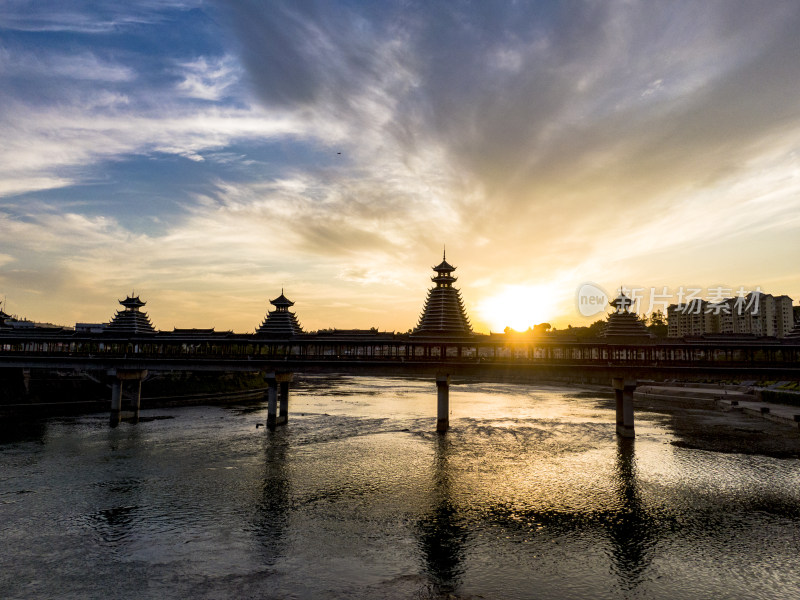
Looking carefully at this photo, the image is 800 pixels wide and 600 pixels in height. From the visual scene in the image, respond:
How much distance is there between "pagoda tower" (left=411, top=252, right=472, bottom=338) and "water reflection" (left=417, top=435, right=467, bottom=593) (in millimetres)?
31871

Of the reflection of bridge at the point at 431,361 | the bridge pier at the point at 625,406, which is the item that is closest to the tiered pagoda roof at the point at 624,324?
the reflection of bridge at the point at 431,361

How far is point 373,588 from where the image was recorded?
2288cm

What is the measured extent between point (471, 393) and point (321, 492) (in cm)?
9222

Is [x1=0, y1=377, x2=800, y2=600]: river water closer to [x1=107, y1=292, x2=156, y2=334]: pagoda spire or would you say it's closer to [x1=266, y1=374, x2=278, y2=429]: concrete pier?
[x1=266, y1=374, x2=278, y2=429]: concrete pier

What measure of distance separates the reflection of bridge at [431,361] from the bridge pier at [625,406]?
0.39 feet

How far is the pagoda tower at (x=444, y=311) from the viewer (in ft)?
233

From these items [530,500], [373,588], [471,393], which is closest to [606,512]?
[530,500]

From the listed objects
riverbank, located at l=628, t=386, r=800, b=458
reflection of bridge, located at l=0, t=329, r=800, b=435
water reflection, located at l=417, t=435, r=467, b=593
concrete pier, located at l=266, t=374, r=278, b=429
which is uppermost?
reflection of bridge, located at l=0, t=329, r=800, b=435

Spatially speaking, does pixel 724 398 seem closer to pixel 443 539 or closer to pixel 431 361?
pixel 431 361

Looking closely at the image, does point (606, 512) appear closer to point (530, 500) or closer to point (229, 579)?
point (530, 500)

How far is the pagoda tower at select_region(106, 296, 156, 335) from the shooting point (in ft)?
267

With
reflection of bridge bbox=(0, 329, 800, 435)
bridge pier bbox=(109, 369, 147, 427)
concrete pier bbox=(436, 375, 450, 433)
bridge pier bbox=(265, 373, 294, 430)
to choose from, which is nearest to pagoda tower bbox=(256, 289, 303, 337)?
reflection of bridge bbox=(0, 329, 800, 435)

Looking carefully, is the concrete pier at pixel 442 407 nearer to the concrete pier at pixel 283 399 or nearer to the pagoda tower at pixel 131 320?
the concrete pier at pixel 283 399

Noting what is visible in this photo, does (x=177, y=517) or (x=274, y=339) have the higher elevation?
(x=274, y=339)
